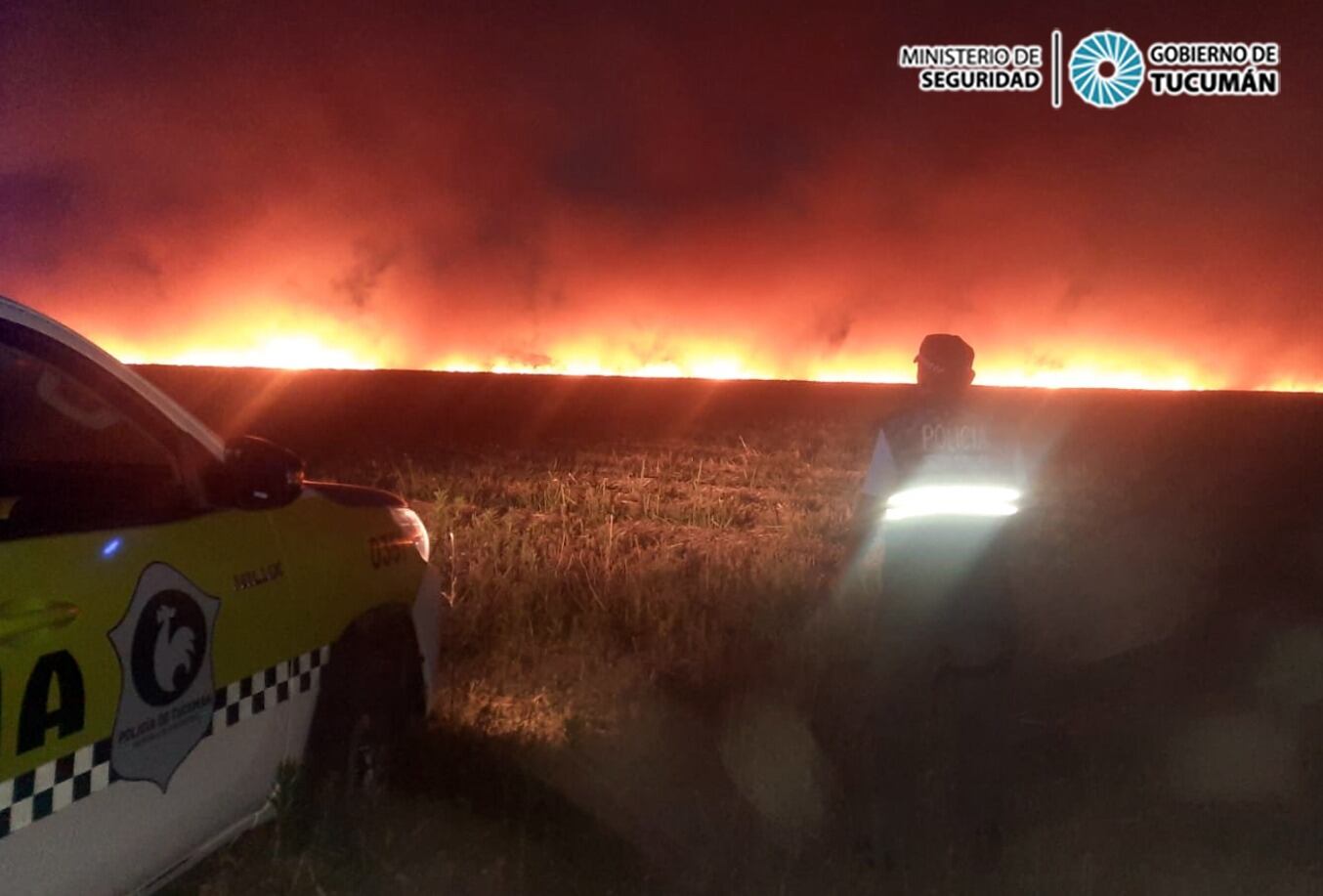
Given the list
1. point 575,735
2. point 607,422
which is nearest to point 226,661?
point 575,735

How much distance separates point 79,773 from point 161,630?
35cm

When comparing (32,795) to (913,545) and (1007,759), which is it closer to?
(913,545)

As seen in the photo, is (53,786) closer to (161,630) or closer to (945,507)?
(161,630)

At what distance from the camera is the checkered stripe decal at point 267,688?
110 inches

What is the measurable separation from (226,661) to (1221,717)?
4.69m

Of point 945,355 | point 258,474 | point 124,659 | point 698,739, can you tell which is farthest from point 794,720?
point 124,659

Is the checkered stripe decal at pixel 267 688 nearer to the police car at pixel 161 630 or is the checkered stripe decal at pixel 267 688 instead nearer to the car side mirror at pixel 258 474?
the police car at pixel 161 630

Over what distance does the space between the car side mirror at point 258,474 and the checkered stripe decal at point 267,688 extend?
46cm

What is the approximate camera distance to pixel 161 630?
2523 millimetres

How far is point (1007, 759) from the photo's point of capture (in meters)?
4.74

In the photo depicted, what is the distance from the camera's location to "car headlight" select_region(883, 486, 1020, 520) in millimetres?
4070

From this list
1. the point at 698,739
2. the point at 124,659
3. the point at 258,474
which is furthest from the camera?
the point at 698,739

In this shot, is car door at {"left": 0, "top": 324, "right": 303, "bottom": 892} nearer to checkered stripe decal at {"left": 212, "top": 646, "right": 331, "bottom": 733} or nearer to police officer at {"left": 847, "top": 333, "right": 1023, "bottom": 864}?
checkered stripe decal at {"left": 212, "top": 646, "right": 331, "bottom": 733}

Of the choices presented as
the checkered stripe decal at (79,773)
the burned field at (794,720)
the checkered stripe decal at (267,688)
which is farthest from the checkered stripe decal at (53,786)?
the burned field at (794,720)
